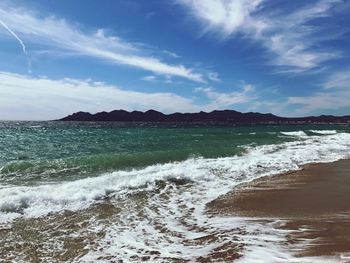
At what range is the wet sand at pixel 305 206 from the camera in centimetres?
686

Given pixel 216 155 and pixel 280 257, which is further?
pixel 216 155

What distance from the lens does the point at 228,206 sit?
997cm

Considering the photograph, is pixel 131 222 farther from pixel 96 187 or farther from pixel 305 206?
pixel 305 206

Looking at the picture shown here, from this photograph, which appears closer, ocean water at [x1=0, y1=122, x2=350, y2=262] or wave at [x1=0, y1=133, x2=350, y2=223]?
ocean water at [x1=0, y1=122, x2=350, y2=262]

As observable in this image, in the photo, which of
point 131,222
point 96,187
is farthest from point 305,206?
point 96,187

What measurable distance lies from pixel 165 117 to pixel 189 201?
164 m

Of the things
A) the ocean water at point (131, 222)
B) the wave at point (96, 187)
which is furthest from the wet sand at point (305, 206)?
the wave at point (96, 187)

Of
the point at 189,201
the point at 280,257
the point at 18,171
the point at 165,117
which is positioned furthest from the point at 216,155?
the point at 165,117

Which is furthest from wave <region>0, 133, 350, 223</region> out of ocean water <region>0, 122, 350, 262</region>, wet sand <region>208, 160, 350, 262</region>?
wet sand <region>208, 160, 350, 262</region>

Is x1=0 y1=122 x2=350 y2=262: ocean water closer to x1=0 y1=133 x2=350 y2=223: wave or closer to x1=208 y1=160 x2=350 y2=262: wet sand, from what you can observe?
x1=0 y1=133 x2=350 y2=223: wave

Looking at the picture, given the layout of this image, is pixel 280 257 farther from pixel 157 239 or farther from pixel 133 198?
pixel 133 198

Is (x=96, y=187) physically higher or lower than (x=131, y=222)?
higher

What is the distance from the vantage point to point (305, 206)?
9766 millimetres

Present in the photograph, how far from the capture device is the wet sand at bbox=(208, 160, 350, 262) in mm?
6855
